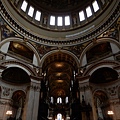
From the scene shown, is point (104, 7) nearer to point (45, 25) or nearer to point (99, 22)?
point (99, 22)

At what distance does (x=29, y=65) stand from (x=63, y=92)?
23468 mm

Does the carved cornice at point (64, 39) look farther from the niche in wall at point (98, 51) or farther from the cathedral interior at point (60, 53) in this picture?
the niche in wall at point (98, 51)

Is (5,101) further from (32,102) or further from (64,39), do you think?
(64,39)

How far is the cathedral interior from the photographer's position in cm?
1445

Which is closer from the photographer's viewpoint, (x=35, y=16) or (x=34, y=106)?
(x=34, y=106)

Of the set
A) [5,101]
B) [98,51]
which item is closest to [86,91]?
[98,51]

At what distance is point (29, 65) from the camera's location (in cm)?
1669

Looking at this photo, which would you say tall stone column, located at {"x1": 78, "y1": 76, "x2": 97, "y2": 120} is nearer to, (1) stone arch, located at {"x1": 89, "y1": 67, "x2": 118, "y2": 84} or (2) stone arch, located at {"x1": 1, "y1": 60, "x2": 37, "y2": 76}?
(1) stone arch, located at {"x1": 89, "y1": 67, "x2": 118, "y2": 84}

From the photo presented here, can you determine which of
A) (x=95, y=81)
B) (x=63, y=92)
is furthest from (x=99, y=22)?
(x=63, y=92)

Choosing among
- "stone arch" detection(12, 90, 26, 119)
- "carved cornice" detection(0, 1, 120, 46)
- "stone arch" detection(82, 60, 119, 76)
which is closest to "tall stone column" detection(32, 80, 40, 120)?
"stone arch" detection(12, 90, 26, 119)

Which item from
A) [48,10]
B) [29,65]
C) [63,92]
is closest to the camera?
[29,65]

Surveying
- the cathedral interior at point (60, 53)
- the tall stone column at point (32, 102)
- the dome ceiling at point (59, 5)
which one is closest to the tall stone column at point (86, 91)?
the cathedral interior at point (60, 53)

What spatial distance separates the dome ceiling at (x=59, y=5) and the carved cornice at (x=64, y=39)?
22.8ft

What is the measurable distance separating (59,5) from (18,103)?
18438mm
